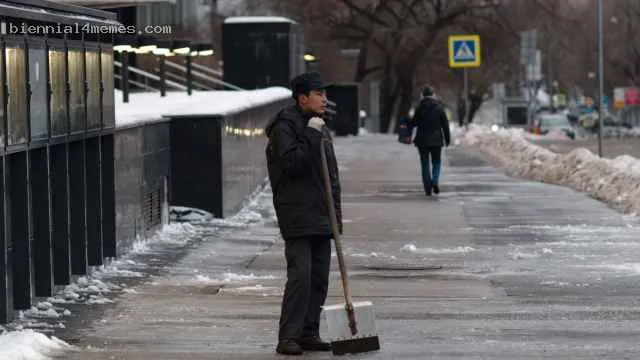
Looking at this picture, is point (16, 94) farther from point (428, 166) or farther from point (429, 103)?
point (429, 103)

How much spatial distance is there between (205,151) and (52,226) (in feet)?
19.8

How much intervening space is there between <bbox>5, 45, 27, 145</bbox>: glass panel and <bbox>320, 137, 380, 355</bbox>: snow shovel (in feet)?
7.58

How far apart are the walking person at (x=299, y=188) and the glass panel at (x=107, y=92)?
14.7ft

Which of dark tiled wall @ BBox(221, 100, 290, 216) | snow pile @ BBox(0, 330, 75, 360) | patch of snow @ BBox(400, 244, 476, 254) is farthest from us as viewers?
dark tiled wall @ BBox(221, 100, 290, 216)

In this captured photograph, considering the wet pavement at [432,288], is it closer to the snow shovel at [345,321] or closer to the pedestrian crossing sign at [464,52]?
the snow shovel at [345,321]

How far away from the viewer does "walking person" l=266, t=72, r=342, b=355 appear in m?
9.70

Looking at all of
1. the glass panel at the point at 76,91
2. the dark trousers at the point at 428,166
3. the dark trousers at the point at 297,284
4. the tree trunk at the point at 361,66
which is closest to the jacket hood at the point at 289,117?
the dark trousers at the point at 297,284

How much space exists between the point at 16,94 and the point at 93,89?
108 inches

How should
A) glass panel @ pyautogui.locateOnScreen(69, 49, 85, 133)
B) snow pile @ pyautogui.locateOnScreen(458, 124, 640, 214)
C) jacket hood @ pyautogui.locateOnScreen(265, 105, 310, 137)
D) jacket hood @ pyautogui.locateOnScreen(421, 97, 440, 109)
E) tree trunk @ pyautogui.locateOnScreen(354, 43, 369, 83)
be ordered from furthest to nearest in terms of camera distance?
tree trunk @ pyautogui.locateOnScreen(354, 43, 369, 83) → jacket hood @ pyautogui.locateOnScreen(421, 97, 440, 109) → snow pile @ pyautogui.locateOnScreen(458, 124, 640, 214) → glass panel @ pyautogui.locateOnScreen(69, 49, 85, 133) → jacket hood @ pyautogui.locateOnScreen(265, 105, 310, 137)

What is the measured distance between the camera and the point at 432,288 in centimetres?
1316

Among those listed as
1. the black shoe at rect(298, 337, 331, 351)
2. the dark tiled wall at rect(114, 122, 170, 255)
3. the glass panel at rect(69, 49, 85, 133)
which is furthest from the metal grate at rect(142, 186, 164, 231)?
the black shoe at rect(298, 337, 331, 351)

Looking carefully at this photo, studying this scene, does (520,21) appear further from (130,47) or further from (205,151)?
(205,151)

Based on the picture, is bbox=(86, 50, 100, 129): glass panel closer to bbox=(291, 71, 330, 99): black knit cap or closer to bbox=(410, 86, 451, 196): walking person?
bbox=(291, 71, 330, 99): black knit cap

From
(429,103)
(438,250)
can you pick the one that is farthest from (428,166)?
(438,250)
